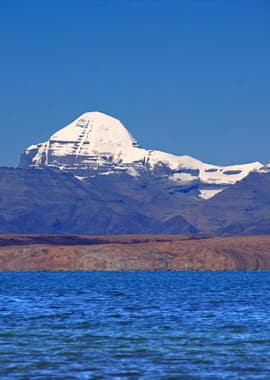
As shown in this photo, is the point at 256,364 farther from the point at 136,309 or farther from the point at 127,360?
the point at 136,309

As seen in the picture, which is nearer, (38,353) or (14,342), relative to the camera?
(38,353)

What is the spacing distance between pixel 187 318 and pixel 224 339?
20.3 meters

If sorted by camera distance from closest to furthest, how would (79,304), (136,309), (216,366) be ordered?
(216,366) < (136,309) < (79,304)

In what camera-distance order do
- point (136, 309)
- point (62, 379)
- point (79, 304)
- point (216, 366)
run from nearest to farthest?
point (62, 379)
point (216, 366)
point (136, 309)
point (79, 304)

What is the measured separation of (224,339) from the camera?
70250 mm

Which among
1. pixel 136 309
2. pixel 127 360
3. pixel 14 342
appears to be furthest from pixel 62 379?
pixel 136 309

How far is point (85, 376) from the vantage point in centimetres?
5366

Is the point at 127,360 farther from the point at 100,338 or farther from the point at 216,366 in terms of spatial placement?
the point at 100,338

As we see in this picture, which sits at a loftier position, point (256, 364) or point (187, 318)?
point (187, 318)

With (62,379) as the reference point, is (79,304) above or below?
above

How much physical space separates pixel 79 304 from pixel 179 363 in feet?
188

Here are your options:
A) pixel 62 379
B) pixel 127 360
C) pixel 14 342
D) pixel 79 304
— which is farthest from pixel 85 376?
pixel 79 304

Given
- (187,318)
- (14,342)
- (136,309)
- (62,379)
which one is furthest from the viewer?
(136,309)

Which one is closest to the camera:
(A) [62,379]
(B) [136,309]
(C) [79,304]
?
(A) [62,379]
